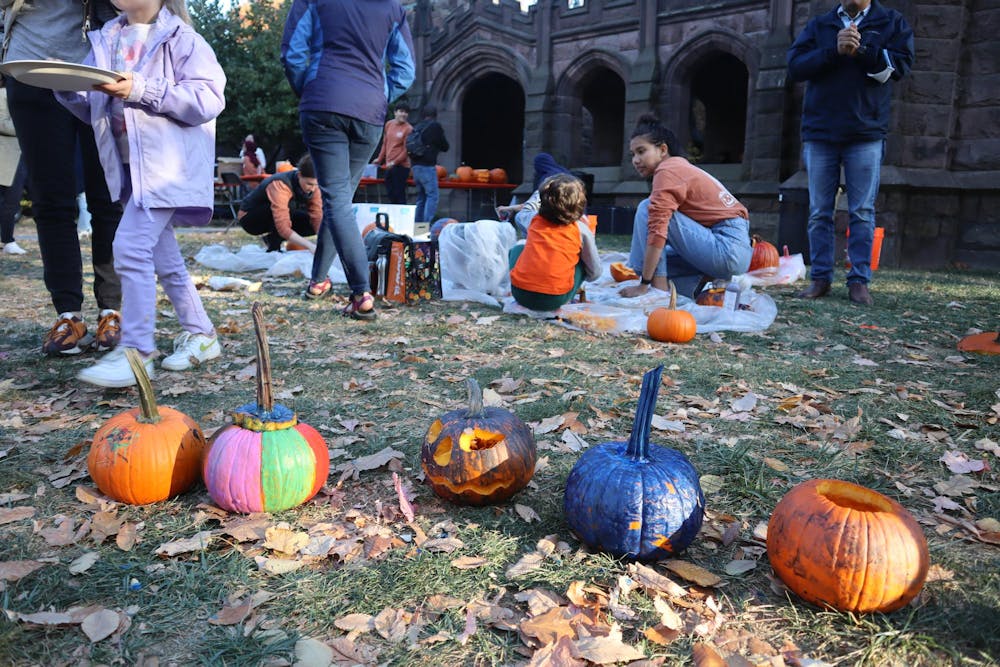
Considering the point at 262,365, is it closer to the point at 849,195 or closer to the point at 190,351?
the point at 190,351

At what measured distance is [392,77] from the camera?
15.6 feet

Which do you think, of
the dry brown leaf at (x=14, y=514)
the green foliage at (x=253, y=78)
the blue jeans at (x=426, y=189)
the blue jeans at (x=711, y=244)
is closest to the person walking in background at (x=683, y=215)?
the blue jeans at (x=711, y=244)

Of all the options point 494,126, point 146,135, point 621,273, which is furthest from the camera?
point 494,126

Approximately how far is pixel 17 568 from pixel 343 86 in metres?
3.38

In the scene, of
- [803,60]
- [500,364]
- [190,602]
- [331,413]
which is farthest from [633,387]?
[803,60]

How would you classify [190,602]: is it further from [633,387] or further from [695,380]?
[695,380]

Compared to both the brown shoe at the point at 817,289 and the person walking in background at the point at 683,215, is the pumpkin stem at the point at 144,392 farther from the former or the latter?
the brown shoe at the point at 817,289

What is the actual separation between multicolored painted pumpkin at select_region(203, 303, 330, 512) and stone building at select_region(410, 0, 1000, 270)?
28.9 feet

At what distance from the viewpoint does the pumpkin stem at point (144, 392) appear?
6.25 feet

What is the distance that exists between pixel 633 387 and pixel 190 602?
7.22ft

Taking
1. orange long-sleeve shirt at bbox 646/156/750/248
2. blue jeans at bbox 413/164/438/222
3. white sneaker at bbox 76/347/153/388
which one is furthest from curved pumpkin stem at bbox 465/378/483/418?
blue jeans at bbox 413/164/438/222

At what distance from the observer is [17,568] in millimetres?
1664

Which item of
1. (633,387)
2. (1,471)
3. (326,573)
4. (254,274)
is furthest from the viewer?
(254,274)

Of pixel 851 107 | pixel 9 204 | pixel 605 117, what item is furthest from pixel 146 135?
pixel 605 117
